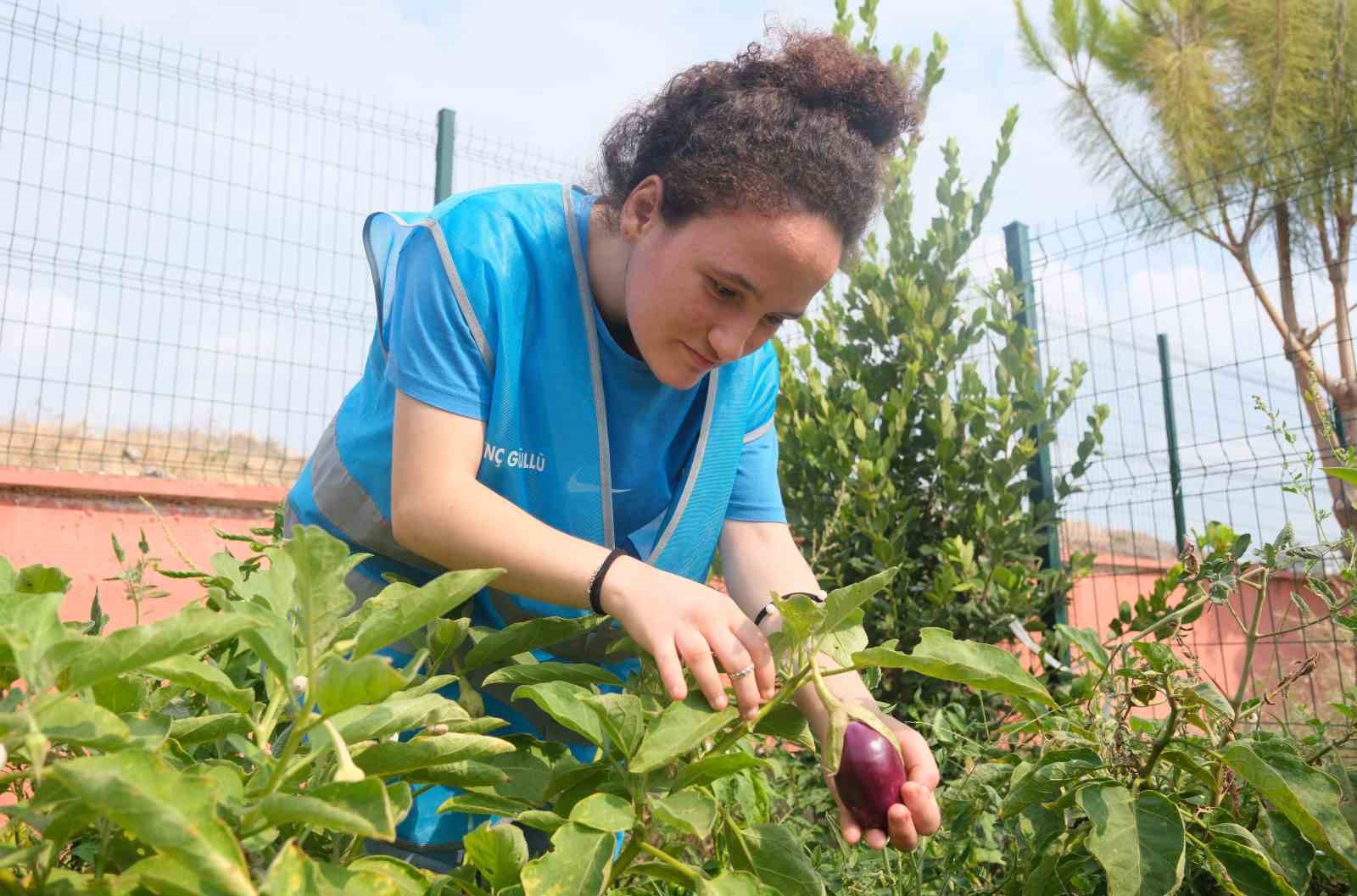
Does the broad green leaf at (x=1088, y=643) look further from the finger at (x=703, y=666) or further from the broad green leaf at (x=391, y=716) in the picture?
the broad green leaf at (x=391, y=716)

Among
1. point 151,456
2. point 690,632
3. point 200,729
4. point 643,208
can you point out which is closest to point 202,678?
point 200,729

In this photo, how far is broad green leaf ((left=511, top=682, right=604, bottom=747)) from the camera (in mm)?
750

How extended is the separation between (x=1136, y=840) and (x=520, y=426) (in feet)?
2.92

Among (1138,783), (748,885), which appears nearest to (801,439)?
(1138,783)

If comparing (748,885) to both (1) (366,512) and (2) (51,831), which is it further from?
(1) (366,512)

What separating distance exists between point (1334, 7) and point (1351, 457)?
869cm

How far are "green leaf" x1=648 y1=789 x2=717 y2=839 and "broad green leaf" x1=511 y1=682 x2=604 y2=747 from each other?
0.07 meters

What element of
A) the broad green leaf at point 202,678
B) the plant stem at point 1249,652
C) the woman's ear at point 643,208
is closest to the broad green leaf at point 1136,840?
the plant stem at point 1249,652

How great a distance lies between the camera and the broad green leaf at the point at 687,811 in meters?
0.67

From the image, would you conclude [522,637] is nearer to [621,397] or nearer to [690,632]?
[690,632]

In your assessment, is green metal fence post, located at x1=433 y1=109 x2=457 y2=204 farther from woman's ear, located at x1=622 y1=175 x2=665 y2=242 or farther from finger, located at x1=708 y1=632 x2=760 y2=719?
finger, located at x1=708 y1=632 x2=760 y2=719

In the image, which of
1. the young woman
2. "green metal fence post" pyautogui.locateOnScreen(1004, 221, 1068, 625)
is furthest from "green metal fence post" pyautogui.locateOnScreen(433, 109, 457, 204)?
the young woman

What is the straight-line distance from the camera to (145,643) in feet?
1.66

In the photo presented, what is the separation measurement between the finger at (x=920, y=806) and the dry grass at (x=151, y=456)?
4176 mm
